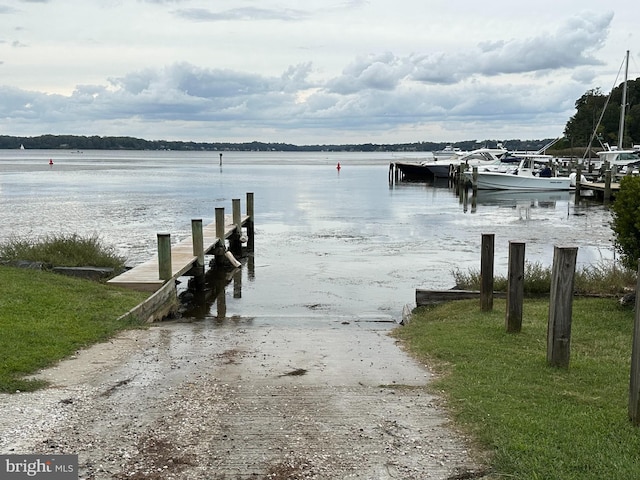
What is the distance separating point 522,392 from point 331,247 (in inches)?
673

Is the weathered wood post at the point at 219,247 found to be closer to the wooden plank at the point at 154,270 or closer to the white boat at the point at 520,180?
the wooden plank at the point at 154,270

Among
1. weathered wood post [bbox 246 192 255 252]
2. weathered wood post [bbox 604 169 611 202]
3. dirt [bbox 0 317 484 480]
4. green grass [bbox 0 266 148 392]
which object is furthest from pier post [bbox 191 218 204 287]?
weathered wood post [bbox 604 169 611 202]

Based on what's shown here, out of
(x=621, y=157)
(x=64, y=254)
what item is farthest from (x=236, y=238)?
(x=621, y=157)

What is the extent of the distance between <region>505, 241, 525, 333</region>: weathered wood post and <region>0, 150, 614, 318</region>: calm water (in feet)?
15.8

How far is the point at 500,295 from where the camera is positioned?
1162 cm

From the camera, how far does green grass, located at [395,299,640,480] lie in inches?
174

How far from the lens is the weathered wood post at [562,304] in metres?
6.57

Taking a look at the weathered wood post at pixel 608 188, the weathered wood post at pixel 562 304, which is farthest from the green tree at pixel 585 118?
the weathered wood post at pixel 562 304

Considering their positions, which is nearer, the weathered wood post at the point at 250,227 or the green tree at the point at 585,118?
the weathered wood post at the point at 250,227

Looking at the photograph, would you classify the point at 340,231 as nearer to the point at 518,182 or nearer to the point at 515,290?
the point at 515,290

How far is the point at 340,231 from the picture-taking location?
2741cm

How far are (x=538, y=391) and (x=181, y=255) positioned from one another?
1174 cm

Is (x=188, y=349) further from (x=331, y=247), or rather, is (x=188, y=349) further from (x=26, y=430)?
(x=331, y=247)

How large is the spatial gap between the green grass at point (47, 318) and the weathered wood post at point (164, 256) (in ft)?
3.40
